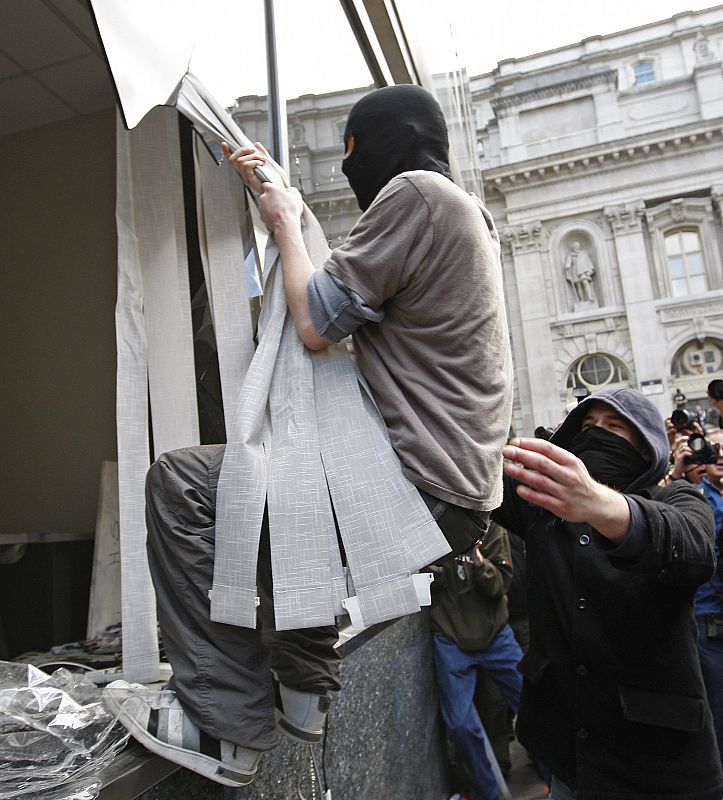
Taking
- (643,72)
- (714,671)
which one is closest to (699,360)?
(643,72)

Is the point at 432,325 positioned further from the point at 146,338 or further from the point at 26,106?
the point at 26,106

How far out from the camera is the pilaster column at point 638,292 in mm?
23984

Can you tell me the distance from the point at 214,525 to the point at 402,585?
0.39m

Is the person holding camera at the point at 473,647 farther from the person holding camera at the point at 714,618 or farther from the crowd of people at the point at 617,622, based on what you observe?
the crowd of people at the point at 617,622

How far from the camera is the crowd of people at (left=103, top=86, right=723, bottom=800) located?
1243 mm

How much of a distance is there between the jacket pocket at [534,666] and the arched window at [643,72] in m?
31.6

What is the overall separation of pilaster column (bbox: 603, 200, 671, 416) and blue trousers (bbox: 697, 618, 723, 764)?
73.4 ft

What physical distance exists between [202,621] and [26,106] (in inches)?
158

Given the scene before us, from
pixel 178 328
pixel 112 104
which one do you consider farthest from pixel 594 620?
pixel 112 104

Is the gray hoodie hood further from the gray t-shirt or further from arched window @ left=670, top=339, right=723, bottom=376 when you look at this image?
arched window @ left=670, top=339, right=723, bottom=376

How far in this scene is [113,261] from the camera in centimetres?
432

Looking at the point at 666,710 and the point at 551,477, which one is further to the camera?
the point at 666,710

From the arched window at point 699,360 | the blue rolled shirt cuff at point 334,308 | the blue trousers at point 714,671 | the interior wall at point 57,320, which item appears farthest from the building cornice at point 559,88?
the blue rolled shirt cuff at point 334,308

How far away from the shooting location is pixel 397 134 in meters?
1.49
